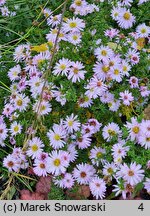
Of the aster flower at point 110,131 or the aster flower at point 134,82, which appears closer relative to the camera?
the aster flower at point 110,131

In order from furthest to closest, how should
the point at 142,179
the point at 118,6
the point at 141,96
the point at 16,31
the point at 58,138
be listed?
the point at 16,31 < the point at 118,6 < the point at 141,96 < the point at 58,138 < the point at 142,179

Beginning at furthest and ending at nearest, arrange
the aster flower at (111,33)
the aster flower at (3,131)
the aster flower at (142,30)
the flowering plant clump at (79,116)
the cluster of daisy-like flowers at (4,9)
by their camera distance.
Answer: the cluster of daisy-like flowers at (4,9), the aster flower at (142,30), the aster flower at (111,33), the aster flower at (3,131), the flowering plant clump at (79,116)

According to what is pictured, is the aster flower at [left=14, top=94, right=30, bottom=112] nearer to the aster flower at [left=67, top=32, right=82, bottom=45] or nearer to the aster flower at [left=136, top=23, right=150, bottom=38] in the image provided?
the aster flower at [left=67, top=32, right=82, bottom=45]

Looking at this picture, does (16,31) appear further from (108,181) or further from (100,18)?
(108,181)

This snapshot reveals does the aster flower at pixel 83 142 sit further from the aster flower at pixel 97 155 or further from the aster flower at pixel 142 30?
the aster flower at pixel 142 30

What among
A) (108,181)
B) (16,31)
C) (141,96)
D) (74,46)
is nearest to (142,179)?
(108,181)

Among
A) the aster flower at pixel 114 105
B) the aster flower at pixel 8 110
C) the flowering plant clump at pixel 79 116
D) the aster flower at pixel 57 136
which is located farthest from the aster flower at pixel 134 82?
the aster flower at pixel 8 110

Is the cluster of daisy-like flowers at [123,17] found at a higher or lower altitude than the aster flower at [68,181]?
higher

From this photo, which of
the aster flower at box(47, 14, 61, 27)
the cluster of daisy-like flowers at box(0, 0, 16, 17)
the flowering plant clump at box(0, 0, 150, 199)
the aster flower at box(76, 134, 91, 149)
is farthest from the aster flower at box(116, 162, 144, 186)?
the cluster of daisy-like flowers at box(0, 0, 16, 17)
